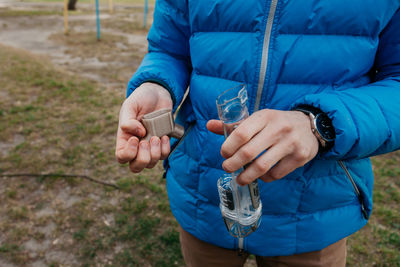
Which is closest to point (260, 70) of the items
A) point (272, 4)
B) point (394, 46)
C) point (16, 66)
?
point (272, 4)

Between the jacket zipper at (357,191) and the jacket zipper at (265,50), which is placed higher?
the jacket zipper at (265,50)

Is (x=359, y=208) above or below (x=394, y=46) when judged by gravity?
below

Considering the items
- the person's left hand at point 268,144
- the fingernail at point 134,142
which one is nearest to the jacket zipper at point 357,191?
the person's left hand at point 268,144

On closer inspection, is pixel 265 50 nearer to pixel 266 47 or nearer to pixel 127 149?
pixel 266 47

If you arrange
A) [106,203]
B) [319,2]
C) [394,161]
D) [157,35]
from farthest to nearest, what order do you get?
1. [394,161]
2. [106,203]
3. [157,35]
4. [319,2]

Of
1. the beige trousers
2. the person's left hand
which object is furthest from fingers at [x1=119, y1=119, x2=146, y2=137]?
the beige trousers

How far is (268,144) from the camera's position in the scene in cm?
90

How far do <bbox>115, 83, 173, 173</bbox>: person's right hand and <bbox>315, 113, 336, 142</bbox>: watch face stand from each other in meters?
0.51

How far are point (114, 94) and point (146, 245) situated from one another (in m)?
3.72

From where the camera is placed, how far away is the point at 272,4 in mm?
1155

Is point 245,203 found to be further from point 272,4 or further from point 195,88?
point 272,4

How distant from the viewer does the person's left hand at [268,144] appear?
884 millimetres

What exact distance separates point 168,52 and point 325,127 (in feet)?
2.75

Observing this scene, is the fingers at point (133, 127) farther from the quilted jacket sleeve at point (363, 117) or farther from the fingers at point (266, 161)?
the quilted jacket sleeve at point (363, 117)
